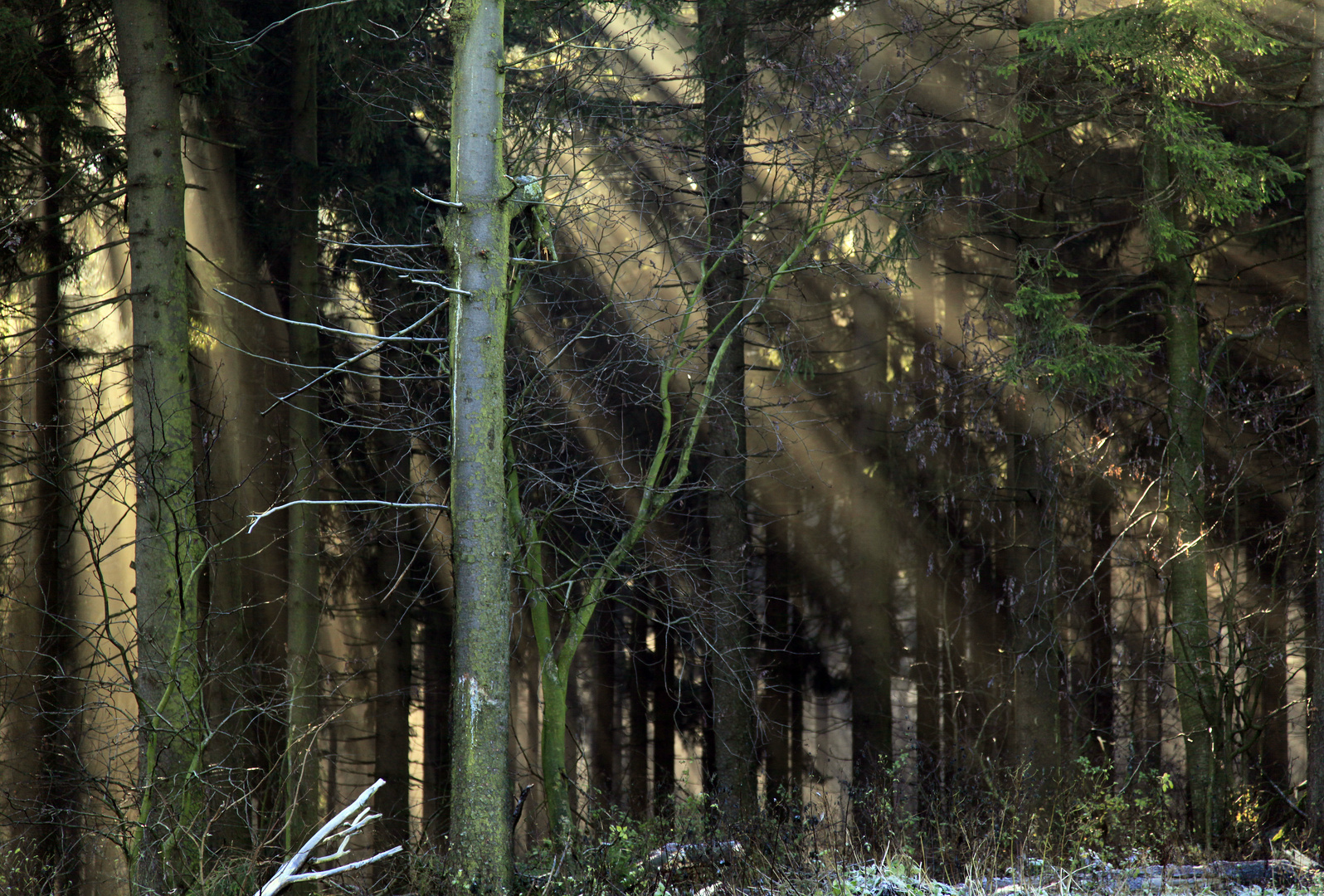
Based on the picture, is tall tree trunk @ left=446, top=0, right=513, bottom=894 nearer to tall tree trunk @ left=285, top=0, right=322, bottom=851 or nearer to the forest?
the forest

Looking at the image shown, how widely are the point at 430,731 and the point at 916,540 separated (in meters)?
8.65

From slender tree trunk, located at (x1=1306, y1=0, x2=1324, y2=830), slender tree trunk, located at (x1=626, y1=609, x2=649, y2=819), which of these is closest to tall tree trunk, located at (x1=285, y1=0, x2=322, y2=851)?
slender tree trunk, located at (x1=626, y1=609, x2=649, y2=819)

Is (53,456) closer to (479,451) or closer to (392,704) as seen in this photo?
(479,451)

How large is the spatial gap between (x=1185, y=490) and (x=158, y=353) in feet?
31.6

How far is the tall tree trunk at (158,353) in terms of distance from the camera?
25.0ft

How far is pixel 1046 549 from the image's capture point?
10.3 metres

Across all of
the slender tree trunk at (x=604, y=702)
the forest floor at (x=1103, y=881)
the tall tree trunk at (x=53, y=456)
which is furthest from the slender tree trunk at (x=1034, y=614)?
the tall tree trunk at (x=53, y=456)

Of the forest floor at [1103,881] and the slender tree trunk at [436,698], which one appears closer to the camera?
the forest floor at [1103,881]

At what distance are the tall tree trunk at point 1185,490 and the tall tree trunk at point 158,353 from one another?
865 centimetres

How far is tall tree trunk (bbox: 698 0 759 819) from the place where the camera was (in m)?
9.92

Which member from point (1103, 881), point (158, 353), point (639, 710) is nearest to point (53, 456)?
point (158, 353)

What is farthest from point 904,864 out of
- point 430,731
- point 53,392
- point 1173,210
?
point 53,392

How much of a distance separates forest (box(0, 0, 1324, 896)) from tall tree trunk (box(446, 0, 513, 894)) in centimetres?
3

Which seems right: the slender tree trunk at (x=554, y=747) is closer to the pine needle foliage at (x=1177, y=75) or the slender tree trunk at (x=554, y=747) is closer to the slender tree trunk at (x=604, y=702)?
the slender tree trunk at (x=604, y=702)
